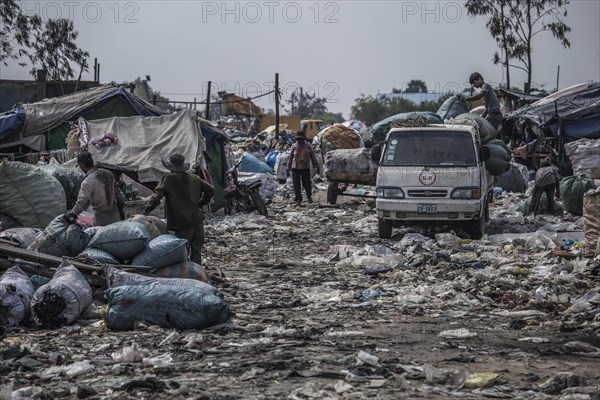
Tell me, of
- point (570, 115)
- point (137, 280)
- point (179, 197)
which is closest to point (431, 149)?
point (179, 197)

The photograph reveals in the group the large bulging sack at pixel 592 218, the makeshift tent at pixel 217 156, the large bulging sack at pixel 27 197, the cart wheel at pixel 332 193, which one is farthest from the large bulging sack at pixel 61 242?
the cart wheel at pixel 332 193

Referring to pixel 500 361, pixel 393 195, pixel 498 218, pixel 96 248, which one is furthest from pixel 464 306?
pixel 498 218

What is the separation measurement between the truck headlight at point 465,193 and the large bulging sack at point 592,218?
203 cm

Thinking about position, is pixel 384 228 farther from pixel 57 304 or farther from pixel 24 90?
pixel 24 90

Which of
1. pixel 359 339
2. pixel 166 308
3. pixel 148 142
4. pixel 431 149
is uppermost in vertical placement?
pixel 148 142

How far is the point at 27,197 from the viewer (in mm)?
13398

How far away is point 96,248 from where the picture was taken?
9508 mm

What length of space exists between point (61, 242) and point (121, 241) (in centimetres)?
77

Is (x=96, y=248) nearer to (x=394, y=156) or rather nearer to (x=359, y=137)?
(x=394, y=156)

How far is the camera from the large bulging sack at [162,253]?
930 centimetres

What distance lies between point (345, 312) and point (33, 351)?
3.13m

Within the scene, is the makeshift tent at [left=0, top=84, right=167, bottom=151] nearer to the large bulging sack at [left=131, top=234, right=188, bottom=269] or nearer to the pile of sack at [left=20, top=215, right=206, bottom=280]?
the pile of sack at [left=20, top=215, right=206, bottom=280]

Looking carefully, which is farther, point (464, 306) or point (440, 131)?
point (440, 131)

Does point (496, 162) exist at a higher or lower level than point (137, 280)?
higher
